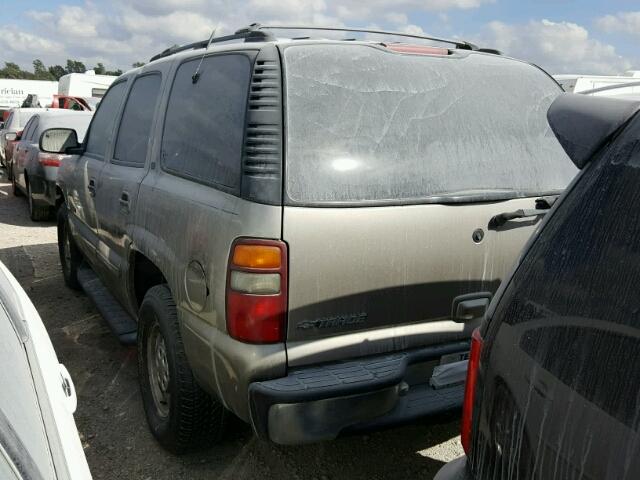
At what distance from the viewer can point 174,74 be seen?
A: 3158 millimetres

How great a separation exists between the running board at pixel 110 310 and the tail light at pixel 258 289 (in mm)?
1384

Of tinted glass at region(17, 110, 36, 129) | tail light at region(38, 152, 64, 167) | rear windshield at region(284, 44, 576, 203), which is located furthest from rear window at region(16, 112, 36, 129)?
rear windshield at region(284, 44, 576, 203)

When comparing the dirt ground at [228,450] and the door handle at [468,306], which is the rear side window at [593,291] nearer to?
the door handle at [468,306]

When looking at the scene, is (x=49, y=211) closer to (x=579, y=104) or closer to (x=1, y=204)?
(x=1, y=204)

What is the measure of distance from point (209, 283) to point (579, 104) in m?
1.49

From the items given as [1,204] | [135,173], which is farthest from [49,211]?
[135,173]

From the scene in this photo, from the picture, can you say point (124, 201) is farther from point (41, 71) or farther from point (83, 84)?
A: point (41, 71)

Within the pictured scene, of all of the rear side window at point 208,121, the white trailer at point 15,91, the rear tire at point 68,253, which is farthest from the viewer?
the white trailer at point 15,91

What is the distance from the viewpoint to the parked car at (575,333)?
1.07 metres

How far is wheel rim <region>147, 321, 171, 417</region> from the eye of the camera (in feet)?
9.78

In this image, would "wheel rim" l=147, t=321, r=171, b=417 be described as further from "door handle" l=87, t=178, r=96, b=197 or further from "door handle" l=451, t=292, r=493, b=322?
"door handle" l=87, t=178, r=96, b=197

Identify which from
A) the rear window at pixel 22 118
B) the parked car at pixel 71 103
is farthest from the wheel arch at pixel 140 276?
the parked car at pixel 71 103

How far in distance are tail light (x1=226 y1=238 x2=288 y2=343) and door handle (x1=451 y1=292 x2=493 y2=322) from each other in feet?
2.52

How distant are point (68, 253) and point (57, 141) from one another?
4.25 feet
